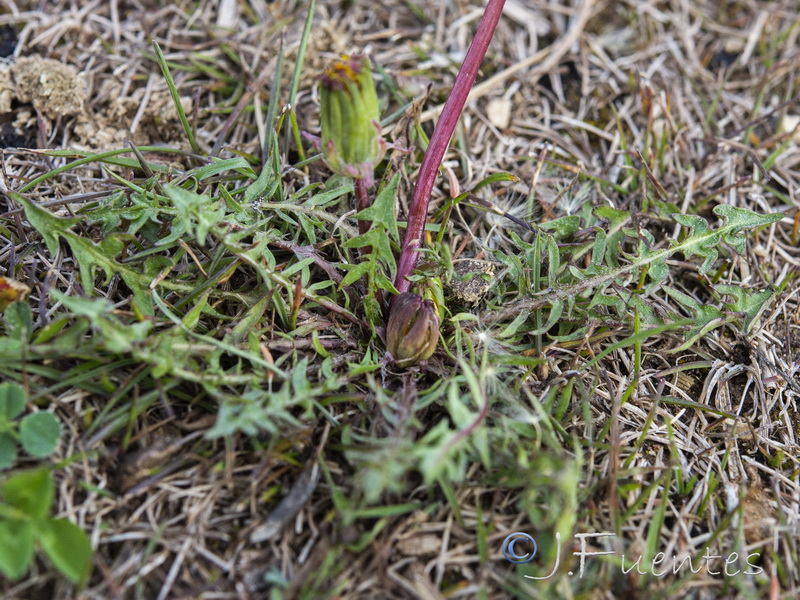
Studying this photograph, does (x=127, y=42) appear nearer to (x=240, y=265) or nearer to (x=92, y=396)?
(x=240, y=265)

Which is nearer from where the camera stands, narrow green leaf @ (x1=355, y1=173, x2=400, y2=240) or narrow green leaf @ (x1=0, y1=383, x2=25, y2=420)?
narrow green leaf @ (x1=0, y1=383, x2=25, y2=420)

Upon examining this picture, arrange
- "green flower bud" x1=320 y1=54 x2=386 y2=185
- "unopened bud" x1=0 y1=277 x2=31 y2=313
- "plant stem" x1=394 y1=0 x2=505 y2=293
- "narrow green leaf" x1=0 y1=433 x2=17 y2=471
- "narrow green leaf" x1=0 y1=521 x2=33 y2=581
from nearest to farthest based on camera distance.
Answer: "narrow green leaf" x1=0 y1=521 x2=33 y2=581, "narrow green leaf" x1=0 y1=433 x2=17 y2=471, "green flower bud" x1=320 y1=54 x2=386 y2=185, "unopened bud" x1=0 y1=277 x2=31 y2=313, "plant stem" x1=394 y1=0 x2=505 y2=293

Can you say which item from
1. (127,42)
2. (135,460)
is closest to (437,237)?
(135,460)

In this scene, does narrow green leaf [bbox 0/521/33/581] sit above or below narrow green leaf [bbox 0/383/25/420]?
below

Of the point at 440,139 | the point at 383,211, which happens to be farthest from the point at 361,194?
the point at 440,139

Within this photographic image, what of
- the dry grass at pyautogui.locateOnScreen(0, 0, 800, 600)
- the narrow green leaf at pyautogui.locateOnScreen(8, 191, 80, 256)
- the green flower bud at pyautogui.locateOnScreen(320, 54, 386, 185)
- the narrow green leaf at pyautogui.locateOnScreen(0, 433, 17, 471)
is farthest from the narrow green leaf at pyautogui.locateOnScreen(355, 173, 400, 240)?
the narrow green leaf at pyautogui.locateOnScreen(0, 433, 17, 471)

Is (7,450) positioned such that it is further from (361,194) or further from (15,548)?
(361,194)

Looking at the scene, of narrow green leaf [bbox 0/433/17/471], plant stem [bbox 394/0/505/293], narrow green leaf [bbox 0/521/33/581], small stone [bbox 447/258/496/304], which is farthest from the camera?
small stone [bbox 447/258/496/304]

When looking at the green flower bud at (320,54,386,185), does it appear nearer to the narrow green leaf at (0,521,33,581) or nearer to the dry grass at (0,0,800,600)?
the dry grass at (0,0,800,600)
